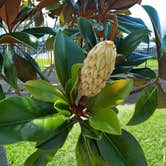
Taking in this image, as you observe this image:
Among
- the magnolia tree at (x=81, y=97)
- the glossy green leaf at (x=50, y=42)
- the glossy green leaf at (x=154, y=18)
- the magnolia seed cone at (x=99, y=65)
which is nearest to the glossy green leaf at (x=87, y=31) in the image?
the magnolia tree at (x=81, y=97)

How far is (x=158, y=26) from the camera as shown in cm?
85

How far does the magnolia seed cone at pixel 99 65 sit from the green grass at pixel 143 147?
292cm

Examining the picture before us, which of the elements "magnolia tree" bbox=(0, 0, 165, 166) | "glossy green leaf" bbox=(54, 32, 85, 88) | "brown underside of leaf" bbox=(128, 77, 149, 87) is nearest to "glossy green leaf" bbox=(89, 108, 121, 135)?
"magnolia tree" bbox=(0, 0, 165, 166)

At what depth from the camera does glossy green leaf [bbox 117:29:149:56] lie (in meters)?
0.84

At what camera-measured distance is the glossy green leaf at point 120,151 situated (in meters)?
0.68

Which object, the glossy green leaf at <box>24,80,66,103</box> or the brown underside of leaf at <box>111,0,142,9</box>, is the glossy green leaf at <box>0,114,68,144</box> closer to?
the glossy green leaf at <box>24,80,66,103</box>

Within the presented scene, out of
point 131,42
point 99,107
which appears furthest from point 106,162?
point 131,42

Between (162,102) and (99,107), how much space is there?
0.35 m

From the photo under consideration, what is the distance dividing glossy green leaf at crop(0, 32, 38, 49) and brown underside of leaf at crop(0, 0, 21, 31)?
149mm

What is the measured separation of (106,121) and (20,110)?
0.13 meters

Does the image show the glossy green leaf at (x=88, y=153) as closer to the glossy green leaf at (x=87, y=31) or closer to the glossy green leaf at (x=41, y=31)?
the glossy green leaf at (x=87, y=31)

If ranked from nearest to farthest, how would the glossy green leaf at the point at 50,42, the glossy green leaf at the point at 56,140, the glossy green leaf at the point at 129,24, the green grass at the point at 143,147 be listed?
the glossy green leaf at the point at 56,140, the glossy green leaf at the point at 129,24, the glossy green leaf at the point at 50,42, the green grass at the point at 143,147

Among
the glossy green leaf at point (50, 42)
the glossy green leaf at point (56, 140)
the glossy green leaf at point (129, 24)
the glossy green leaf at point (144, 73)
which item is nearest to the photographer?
the glossy green leaf at point (56, 140)

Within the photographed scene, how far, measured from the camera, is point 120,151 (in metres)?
0.69
